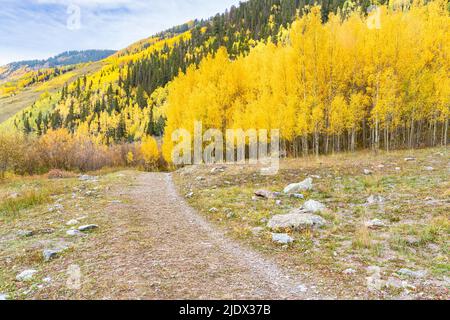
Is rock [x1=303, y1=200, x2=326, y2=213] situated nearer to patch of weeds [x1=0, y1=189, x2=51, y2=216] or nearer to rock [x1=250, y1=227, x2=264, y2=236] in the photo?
rock [x1=250, y1=227, x2=264, y2=236]

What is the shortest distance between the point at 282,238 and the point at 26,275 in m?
6.64

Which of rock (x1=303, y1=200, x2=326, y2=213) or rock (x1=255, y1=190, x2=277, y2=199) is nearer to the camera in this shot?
rock (x1=303, y1=200, x2=326, y2=213)

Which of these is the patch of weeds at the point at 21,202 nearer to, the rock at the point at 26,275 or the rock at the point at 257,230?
the rock at the point at 26,275

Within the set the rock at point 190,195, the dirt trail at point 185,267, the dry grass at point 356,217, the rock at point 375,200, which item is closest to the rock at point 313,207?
the dry grass at point 356,217

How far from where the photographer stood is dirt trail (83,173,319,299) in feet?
18.6

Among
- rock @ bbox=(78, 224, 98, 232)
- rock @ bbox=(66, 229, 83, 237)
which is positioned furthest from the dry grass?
rock @ bbox=(66, 229, 83, 237)

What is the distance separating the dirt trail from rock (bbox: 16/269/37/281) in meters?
1.50

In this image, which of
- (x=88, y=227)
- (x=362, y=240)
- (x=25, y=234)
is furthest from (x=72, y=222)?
(x=362, y=240)

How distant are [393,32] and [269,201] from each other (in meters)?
22.7

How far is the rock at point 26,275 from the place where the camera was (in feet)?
21.3
